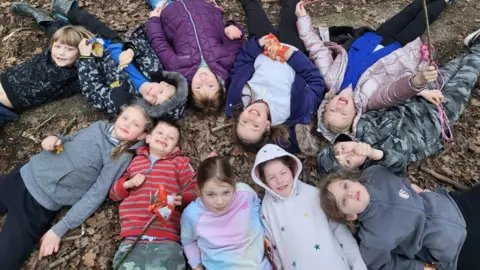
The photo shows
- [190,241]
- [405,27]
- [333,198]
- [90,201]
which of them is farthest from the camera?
[405,27]

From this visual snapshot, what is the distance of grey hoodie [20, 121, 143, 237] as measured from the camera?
443 cm

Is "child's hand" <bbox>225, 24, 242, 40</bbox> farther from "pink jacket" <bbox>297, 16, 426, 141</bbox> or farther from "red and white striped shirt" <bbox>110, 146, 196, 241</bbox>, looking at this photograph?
"red and white striped shirt" <bbox>110, 146, 196, 241</bbox>

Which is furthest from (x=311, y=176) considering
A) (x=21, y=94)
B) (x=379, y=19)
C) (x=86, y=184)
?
(x=21, y=94)

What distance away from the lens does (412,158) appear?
4.84 meters

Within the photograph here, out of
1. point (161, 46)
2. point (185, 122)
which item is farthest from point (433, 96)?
point (161, 46)

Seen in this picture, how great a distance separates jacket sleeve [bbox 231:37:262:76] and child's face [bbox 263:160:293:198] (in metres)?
1.88

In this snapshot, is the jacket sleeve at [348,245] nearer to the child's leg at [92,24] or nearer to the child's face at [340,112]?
the child's face at [340,112]

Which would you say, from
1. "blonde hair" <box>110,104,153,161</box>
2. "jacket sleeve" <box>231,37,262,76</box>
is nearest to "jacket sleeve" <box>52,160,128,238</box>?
"blonde hair" <box>110,104,153,161</box>

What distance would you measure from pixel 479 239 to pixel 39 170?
5132 millimetres

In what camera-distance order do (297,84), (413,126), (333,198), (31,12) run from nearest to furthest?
(333,198) → (413,126) → (297,84) → (31,12)

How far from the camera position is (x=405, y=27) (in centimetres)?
590

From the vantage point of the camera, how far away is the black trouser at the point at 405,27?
580cm

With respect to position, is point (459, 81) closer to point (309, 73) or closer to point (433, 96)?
point (433, 96)

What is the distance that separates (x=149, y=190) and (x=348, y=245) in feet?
7.80
